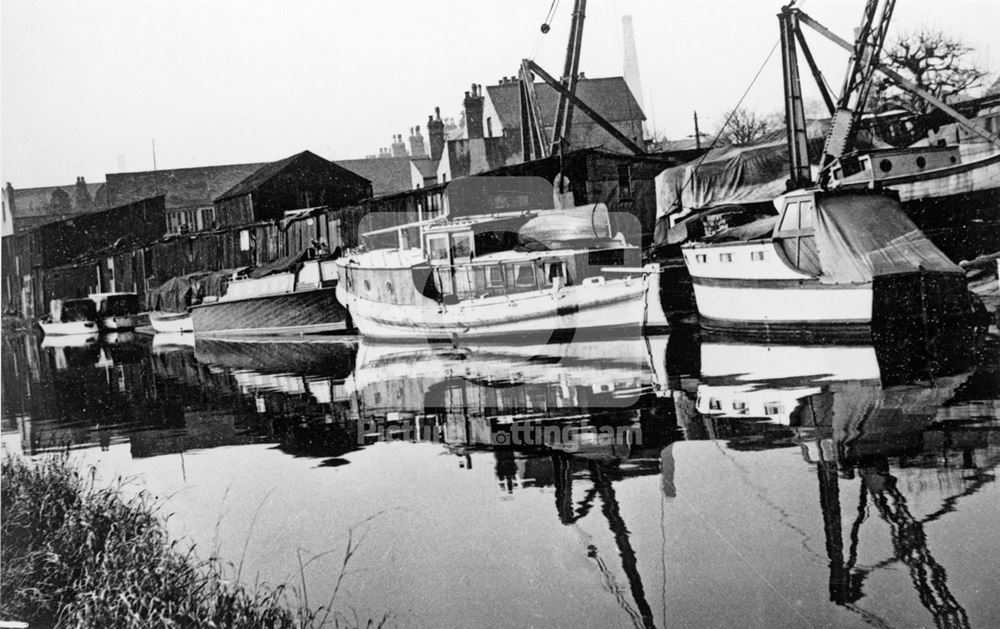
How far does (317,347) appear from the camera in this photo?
24.8 metres

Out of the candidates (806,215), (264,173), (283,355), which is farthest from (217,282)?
(806,215)

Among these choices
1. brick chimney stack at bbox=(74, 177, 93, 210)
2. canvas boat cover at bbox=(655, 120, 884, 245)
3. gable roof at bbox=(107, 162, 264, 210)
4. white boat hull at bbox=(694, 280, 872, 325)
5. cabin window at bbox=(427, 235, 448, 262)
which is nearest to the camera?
white boat hull at bbox=(694, 280, 872, 325)

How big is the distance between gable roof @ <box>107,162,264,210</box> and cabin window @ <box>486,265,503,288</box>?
12.0 meters

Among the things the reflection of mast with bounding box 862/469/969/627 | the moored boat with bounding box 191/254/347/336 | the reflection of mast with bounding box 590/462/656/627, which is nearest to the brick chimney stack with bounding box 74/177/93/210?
the moored boat with bounding box 191/254/347/336

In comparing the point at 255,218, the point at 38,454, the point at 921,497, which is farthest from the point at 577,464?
the point at 255,218

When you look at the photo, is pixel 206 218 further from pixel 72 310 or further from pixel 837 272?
pixel 837 272

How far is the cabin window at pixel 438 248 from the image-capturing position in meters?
21.9

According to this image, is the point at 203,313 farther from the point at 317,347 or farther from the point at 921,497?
the point at 921,497

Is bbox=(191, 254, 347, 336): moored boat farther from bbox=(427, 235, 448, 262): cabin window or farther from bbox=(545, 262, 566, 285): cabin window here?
bbox=(545, 262, 566, 285): cabin window

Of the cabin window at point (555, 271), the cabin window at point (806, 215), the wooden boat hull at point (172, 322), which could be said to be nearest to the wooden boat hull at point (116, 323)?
the wooden boat hull at point (172, 322)

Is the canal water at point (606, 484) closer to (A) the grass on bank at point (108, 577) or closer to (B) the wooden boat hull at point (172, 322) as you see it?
(A) the grass on bank at point (108, 577)

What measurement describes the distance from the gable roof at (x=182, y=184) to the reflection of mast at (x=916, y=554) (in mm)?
25868

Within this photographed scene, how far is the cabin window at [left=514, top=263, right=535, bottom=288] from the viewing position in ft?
67.3

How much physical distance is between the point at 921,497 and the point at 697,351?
1061 centimetres
